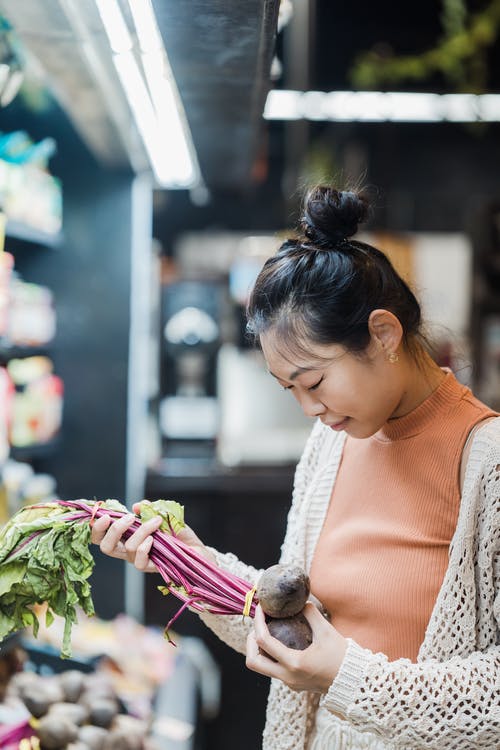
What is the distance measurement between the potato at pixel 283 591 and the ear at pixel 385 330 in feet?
1.39

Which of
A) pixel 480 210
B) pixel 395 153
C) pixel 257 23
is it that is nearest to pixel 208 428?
pixel 480 210

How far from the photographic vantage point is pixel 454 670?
138 centimetres

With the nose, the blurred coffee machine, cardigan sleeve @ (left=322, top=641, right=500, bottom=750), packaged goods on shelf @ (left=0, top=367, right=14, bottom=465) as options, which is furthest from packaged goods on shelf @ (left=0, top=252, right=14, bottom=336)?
the blurred coffee machine

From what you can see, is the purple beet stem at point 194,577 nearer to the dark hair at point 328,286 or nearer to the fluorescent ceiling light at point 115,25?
the dark hair at point 328,286

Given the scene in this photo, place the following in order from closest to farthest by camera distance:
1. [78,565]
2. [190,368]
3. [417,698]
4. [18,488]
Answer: [417,698] → [78,565] → [18,488] → [190,368]

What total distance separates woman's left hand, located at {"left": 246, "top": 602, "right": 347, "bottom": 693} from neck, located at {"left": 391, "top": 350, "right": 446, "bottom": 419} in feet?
1.41

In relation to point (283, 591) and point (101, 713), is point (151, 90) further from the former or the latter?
point (101, 713)

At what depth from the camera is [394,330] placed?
1532mm

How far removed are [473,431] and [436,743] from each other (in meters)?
0.52

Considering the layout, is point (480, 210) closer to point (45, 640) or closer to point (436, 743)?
point (45, 640)

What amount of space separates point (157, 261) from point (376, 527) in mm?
4259

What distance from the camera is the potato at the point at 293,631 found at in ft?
4.60

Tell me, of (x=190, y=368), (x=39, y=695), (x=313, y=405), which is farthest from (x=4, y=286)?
(x=190, y=368)

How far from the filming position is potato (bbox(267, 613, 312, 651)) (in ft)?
4.60
